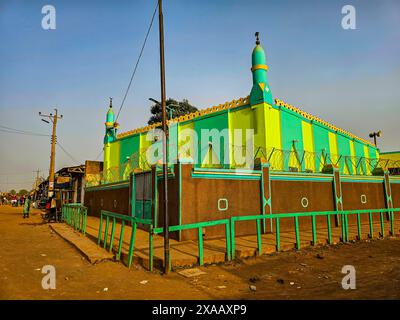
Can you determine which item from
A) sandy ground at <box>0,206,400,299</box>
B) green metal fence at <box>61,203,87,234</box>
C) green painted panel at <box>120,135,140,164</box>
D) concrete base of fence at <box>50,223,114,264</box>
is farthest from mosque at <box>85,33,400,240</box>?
sandy ground at <box>0,206,400,299</box>

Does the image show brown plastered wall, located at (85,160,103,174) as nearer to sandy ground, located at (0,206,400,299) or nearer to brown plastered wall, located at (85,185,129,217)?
brown plastered wall, located at (85,185,129,217)

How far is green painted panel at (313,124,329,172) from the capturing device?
17.5m

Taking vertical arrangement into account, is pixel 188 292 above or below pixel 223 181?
below

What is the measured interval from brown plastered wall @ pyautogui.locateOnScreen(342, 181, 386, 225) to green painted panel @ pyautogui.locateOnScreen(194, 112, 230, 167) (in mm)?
6900

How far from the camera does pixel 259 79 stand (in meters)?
15.2

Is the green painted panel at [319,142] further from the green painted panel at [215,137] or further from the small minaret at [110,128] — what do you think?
the small minaret at [110,128]

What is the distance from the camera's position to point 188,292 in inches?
207

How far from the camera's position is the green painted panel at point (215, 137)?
16266 millimetres

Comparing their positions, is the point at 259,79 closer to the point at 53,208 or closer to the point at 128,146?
the point at 128,146

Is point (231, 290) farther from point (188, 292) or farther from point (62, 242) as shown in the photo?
point (62, 242)

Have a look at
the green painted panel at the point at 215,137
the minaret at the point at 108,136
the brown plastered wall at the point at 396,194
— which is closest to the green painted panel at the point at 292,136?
the green painted panel at the point at 215,137
